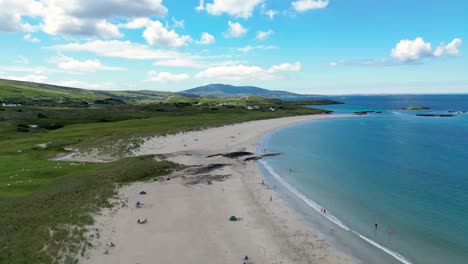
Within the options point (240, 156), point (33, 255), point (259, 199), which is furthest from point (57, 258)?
point (240, 156)

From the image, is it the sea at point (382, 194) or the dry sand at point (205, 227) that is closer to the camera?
the dry sand at point (205, 227)

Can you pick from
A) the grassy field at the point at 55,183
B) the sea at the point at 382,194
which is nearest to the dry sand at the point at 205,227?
the grassy field at the point at 55,183

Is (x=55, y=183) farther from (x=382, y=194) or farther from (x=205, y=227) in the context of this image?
(x=382, y=194)

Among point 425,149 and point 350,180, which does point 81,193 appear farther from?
point 425,149

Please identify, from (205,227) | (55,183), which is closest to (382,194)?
(205,227)

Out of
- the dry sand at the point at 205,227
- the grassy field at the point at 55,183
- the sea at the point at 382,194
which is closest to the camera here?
the grassy field at the point at 55,183

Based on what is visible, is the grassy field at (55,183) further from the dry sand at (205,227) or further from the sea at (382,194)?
the sea at (382,194)
